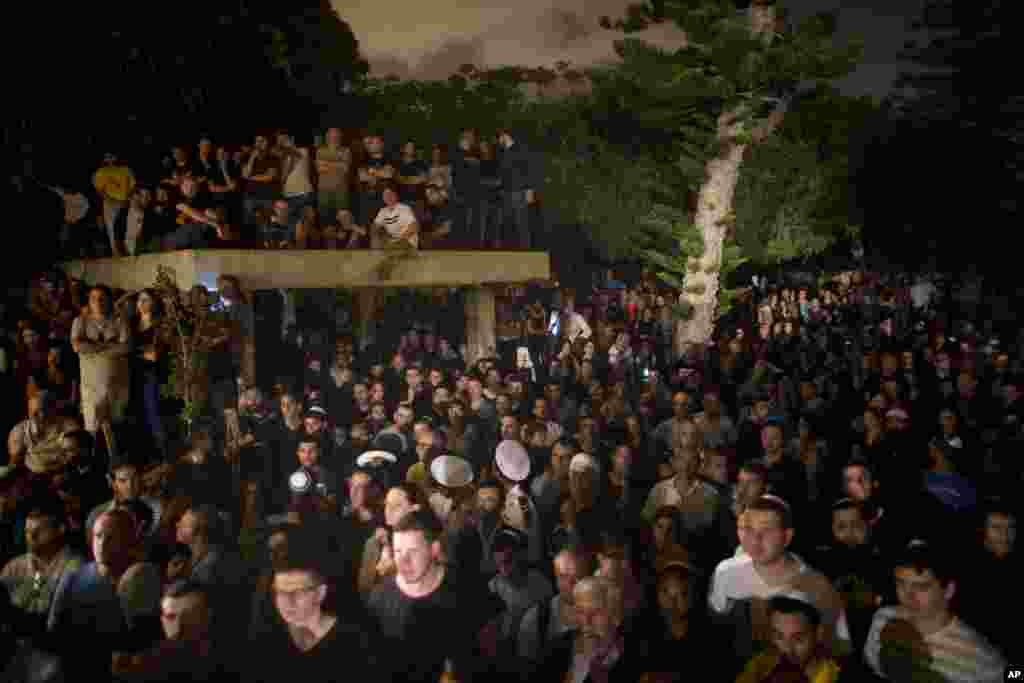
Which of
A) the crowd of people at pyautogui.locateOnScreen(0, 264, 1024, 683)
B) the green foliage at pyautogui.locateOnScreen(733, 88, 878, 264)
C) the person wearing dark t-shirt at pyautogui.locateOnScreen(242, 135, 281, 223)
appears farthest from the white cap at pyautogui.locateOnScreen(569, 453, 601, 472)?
the green foliage at pyautogui.locateOnScreen(733, 88, 878, 264)

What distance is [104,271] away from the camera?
374 inches

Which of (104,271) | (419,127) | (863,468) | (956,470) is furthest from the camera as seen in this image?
(419,127)

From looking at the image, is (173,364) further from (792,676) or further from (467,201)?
(792,676)

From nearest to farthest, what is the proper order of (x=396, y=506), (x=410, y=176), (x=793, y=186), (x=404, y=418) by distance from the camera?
(x=396, y=506), (x=404, y=418), (x=410, y=176), (x=793, y=186)

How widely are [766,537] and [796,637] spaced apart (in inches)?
28.3

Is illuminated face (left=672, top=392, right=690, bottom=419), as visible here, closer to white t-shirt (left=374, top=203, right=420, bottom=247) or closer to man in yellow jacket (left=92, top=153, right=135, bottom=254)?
white t-shirt (left=374, top=203, right=420, bottom=247)

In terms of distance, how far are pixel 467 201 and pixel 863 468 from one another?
6.98 meters

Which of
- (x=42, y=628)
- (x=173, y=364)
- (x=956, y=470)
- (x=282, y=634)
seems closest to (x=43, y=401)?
(x=173, y=364)

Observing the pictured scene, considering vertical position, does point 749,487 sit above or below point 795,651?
above

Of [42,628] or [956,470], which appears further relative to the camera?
[956,470]

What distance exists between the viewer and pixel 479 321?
39.4 ft

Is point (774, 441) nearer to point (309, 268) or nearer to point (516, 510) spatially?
point (516, 510)

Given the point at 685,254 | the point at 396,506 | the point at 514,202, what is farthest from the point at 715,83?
the point at 396,506

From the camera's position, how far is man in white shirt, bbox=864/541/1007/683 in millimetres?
3258
